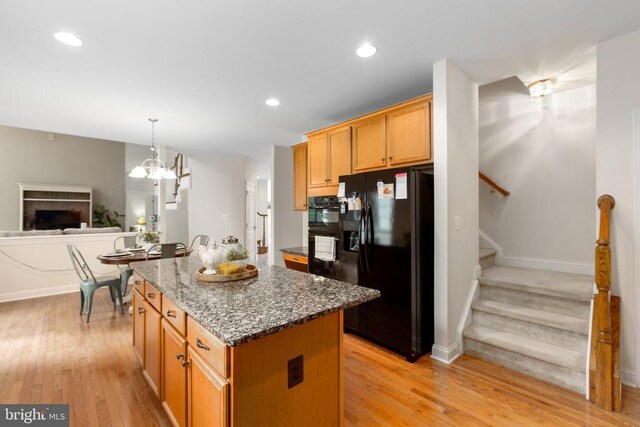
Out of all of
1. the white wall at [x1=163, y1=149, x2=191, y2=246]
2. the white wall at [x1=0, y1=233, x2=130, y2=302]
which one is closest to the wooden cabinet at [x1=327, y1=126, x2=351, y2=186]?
the white wall at [x1=0, y1=233, x2=130, y2=302]

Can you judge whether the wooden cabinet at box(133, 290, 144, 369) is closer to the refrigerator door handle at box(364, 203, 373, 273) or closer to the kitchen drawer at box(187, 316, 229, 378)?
the kitchen drawer at box(187, 316, 229, 378)

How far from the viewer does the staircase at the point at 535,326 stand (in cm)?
226

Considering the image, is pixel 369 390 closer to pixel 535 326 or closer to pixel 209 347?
pixel 209 347

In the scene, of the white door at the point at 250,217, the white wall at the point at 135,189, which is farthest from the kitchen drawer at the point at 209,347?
the white wall at the point at 135,189

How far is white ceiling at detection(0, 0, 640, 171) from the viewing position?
189 centimetres

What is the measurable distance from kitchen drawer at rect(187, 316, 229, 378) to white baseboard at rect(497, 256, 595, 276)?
12.8ft

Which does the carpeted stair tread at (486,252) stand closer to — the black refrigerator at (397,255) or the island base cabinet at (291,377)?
the black refrigerator at (397,255)

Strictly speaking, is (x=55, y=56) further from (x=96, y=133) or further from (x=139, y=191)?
(x=139, y=191)

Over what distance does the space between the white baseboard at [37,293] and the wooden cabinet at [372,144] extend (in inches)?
171

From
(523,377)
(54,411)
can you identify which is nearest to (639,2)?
(523,377)

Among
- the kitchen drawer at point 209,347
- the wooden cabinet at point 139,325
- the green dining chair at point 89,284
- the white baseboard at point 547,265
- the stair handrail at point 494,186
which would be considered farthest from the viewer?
the stair handrail at point 494,186

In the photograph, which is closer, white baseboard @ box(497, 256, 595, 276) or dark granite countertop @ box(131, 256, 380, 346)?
dark granite countertop @ box(131, 256, 380, 346)

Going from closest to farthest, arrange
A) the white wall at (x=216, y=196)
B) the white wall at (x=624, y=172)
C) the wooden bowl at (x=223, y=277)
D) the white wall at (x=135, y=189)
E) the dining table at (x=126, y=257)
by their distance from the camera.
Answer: the wooden bowl at (x=223, y=277)
the white wall at (x=624, y=172)
the dining table at (x=126, y=257)
the white wall at (x=216, y=196)
the white wall at (x=135, y=189)

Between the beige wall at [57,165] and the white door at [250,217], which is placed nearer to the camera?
the beige wall at [57,165]
